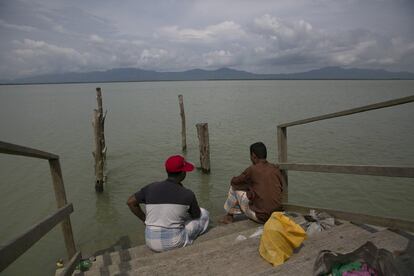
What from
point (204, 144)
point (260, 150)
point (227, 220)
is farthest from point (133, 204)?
point (204, 144)

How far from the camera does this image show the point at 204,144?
9742 millimetres

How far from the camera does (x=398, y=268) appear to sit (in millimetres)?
2020

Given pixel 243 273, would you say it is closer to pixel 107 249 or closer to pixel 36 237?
pixel 36 237

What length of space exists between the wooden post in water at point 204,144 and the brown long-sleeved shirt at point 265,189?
5.51m

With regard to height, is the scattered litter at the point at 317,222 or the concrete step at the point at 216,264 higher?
the concrete step at the point at 216,264

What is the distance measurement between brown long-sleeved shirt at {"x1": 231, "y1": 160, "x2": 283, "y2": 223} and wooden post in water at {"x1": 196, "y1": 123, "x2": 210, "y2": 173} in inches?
217

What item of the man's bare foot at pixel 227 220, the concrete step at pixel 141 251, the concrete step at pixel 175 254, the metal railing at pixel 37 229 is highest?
the metal railing at pixel 37 229

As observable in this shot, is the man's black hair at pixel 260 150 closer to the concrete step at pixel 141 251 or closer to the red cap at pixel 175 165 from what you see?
the concrete step at pixel 141 251

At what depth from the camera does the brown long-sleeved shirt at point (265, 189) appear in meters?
4.05

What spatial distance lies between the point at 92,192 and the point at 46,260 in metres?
3.34

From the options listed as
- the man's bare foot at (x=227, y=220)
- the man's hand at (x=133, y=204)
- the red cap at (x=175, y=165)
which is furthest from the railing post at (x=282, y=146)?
the man's hand at (x=133, y=204)

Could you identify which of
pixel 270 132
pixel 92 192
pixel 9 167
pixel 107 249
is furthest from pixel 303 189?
pixel 9 167

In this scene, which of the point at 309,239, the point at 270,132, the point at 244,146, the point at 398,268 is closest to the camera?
the point at 398,268

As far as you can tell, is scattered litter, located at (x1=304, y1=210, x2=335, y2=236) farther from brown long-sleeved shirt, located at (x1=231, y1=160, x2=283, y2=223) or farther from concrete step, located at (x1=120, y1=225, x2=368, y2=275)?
concrete step, located at (x1=120, y1=225, x2=368, y2=275)
